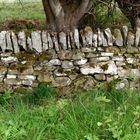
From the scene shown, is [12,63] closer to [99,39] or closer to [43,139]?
[99,39]

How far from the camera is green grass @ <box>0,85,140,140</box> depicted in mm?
4695

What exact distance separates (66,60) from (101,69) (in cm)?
64

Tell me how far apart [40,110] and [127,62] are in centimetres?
231

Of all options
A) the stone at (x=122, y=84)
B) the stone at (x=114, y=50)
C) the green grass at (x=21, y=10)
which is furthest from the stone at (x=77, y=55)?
the green grass at (x=21, y=10)

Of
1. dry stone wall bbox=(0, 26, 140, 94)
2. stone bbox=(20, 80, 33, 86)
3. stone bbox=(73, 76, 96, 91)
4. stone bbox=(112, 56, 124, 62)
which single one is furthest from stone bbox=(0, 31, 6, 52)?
stone bbox=(112, 56, 124, 62)

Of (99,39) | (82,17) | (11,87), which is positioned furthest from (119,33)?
(11,87)

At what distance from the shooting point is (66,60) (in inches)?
270

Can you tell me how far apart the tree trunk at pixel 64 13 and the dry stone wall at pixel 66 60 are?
0.51 metres

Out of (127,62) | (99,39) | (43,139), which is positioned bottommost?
(43,139)

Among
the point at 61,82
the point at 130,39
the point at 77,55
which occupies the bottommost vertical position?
the point at 61,82

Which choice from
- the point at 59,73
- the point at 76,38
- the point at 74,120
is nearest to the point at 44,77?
the point at 59,73

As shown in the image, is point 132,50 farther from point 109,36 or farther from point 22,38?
point 22,38

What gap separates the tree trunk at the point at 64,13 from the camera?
284 inches

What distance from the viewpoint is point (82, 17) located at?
757 centimetres
